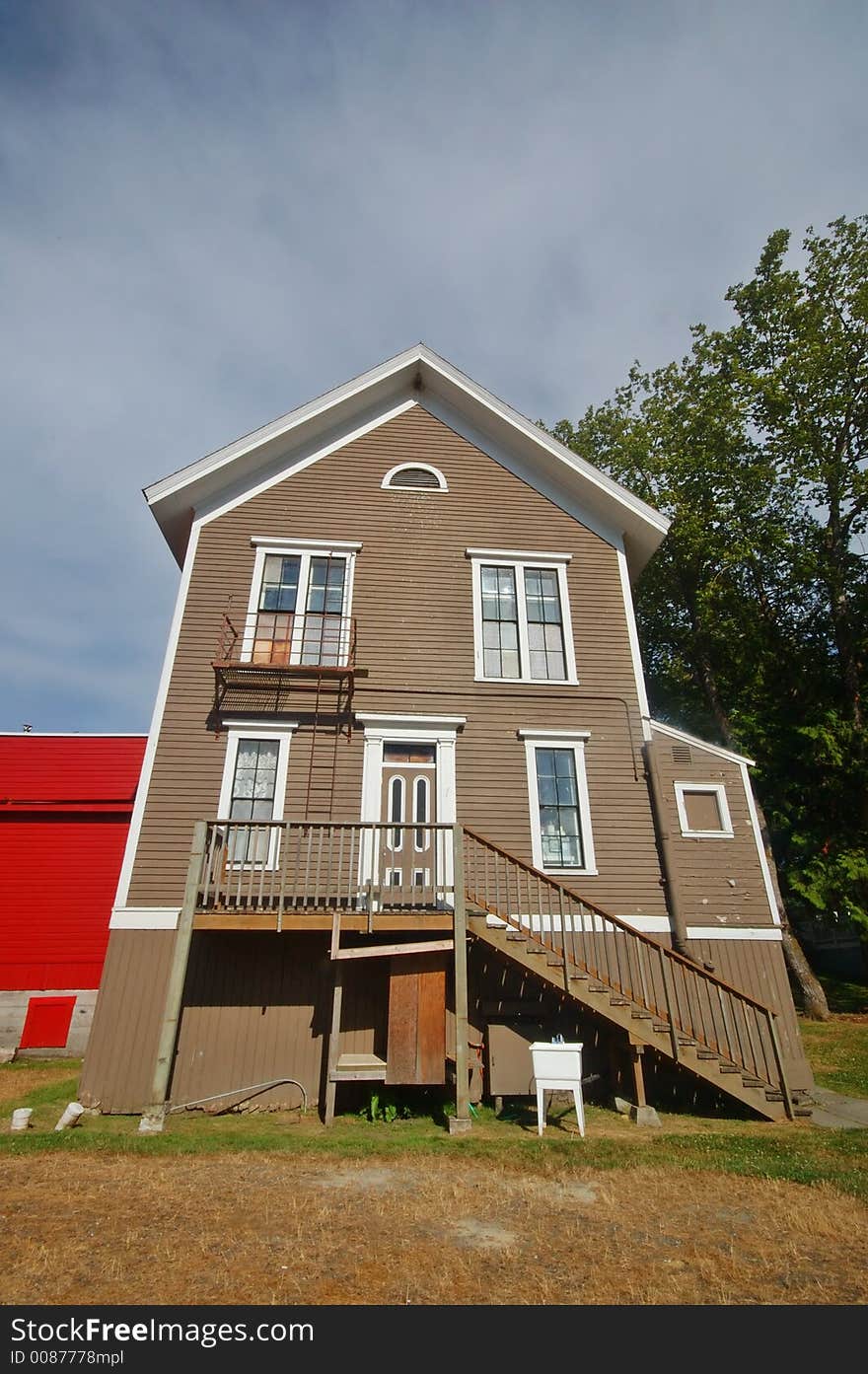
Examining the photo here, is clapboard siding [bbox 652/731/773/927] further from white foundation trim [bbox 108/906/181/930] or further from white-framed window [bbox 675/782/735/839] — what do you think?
white foundation trim [bbox 108/906/181/930]

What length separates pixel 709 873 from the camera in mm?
11523

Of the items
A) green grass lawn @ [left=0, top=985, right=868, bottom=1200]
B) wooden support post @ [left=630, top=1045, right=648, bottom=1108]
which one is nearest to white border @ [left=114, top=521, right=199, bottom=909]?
green grass lawn @ [left=0, top=985, right=868, bottom=1200]

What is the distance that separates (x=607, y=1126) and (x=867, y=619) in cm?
1931

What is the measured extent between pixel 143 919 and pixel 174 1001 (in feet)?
6.38

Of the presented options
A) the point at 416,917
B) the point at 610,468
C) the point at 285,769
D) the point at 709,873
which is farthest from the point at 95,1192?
the point at 610,468

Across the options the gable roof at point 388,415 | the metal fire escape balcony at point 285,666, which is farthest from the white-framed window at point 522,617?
the metal fire escape balcony at point 285,666

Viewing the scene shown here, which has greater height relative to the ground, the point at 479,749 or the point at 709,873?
the point at 479,749

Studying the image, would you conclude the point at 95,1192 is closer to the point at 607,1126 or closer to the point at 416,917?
the point at 416,917

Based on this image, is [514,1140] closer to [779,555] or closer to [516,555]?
[516,555]

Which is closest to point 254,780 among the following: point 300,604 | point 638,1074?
point 300,604

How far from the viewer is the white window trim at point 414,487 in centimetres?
1427

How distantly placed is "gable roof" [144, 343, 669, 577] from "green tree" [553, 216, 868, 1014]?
9.72 meters

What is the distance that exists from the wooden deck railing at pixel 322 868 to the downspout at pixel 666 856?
3614mm

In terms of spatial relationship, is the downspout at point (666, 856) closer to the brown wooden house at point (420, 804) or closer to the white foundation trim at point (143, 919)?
the brown wooden house at point (420, 804)
